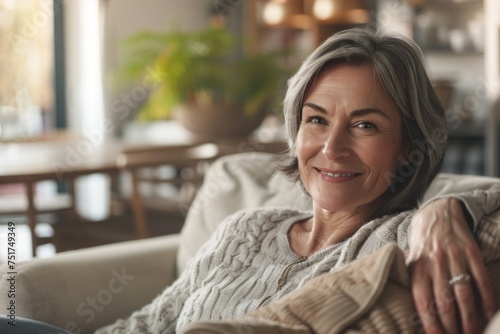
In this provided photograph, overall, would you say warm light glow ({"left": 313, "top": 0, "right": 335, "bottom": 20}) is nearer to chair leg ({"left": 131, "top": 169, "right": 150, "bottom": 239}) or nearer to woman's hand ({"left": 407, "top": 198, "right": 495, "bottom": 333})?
chair leg ({"left": 131, "top": 169, "right": 150, "bottom": 239})

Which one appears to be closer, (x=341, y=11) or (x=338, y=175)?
(x=338, y=175)

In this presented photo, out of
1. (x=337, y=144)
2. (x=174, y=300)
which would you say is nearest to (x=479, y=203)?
(x=337, y=144)

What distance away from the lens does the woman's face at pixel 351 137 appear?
139 centimetres

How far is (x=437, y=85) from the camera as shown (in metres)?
5.50

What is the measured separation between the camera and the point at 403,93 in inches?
54.7

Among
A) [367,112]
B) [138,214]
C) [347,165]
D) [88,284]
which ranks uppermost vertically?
[367,112]

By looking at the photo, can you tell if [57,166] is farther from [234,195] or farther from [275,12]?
[275,12]

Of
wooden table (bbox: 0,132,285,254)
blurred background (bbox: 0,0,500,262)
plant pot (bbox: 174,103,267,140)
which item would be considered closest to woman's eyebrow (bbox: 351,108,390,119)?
wooden table (bbox: 0,132,285,254)

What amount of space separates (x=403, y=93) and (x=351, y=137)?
0.12 meters

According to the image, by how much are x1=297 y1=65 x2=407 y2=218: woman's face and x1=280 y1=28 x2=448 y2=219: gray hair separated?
18 millimetres

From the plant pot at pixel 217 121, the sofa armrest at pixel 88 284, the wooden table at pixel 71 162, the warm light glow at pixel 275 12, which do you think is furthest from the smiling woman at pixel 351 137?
the warm light glow at pixel 275 12

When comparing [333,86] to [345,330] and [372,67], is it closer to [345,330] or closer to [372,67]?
[372,67]

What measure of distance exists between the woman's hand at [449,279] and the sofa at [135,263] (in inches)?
20.7

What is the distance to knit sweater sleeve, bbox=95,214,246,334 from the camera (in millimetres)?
1609
